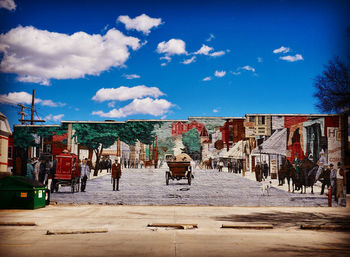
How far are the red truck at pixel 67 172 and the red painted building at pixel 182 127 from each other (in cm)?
565

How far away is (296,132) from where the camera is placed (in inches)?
736

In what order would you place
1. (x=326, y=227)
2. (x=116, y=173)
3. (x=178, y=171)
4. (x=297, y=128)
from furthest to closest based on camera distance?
1. (x=297, y=128)
2. (x=178, y=171)
3. (x=116, y=173)
4. (x=326, y=227)

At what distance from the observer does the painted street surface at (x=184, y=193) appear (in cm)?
1767

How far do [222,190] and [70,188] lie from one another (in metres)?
8.17

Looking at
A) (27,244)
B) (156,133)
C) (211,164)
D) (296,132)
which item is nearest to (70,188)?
(156,133)

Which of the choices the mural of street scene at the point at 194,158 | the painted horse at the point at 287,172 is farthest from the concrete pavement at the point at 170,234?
the painted horse at the point at 287,172

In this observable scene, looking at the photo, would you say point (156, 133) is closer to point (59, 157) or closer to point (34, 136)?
point (59, 157)

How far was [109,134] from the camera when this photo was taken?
19.0 m

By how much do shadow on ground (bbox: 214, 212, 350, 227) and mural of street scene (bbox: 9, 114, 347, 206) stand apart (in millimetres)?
2503

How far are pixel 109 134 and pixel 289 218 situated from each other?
34.0 ft

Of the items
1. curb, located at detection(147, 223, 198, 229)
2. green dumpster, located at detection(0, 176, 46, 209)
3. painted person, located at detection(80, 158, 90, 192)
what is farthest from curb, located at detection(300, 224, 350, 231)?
green dumpster, located at detection(0, 176, 46, 209)

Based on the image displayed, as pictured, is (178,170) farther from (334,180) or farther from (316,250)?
(316,250)

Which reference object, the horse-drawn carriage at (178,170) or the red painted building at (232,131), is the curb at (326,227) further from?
the horse-drawn carriage at (178,170)

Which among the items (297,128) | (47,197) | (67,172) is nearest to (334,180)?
(297,128)
